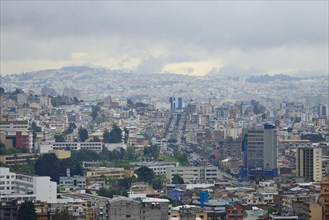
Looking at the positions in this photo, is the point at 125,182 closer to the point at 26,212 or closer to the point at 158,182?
the point at 158,182

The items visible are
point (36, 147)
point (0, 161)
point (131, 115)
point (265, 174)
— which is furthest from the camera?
point (131, 115)

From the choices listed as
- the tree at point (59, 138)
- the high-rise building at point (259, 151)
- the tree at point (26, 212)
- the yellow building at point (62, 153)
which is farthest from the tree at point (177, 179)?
the tree at point (26, 212)

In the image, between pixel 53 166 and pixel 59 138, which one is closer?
pixel 53 166

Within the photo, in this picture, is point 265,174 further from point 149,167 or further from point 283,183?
point 283,183

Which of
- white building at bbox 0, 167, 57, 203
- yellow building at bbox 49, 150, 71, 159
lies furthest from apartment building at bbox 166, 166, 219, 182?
white building at bbox 0, 167, 57, 203

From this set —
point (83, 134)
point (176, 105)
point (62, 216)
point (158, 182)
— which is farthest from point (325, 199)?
point (176, 105)

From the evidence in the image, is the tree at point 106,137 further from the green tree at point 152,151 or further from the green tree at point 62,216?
the green tree at point 62,216

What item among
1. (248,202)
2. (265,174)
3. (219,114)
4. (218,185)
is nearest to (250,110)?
(219,114)
